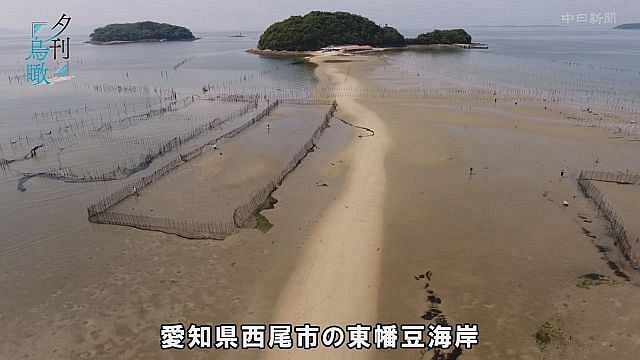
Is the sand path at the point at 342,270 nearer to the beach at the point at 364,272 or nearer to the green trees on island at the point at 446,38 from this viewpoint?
the beach at the point at 364,272

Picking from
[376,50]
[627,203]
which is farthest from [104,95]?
[376,50]

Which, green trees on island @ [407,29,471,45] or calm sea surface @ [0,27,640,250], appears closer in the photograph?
calm sea surface @ [0,27,640,250]

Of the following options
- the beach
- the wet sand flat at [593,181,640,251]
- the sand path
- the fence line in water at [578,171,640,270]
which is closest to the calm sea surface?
the beach

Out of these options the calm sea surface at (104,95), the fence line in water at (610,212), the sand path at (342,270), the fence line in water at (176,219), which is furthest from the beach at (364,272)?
the calm sea surface at (104,95)

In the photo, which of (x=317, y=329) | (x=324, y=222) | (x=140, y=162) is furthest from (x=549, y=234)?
(x=140, y=162)

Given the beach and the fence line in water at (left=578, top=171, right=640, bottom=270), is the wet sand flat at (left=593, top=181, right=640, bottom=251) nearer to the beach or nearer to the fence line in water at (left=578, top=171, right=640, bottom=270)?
the fence line in water at (left=578, top=171, right=640, bottom=270)

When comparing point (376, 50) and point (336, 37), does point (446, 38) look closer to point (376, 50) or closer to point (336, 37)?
point (376, 50)
